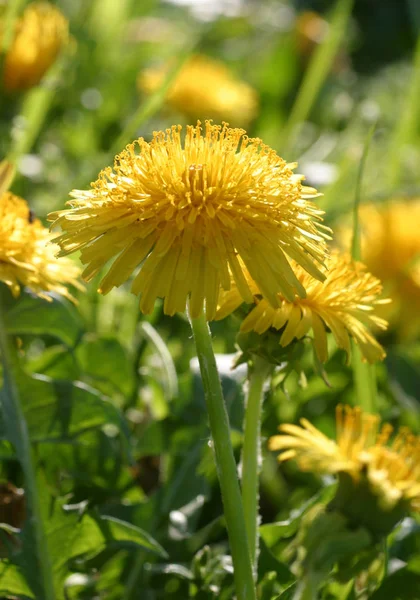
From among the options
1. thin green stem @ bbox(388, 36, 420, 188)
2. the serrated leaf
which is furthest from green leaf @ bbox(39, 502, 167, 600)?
thin green stem @ bbox(388, 36, 420, 188)

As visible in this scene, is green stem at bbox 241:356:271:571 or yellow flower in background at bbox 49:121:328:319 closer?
yellow flower in background at bbox 49:121:328:319

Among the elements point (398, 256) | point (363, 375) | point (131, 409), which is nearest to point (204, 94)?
point (398, 256)

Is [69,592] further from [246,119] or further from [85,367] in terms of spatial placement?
[246,119]

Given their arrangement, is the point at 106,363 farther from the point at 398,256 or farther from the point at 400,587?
the point at 398,256

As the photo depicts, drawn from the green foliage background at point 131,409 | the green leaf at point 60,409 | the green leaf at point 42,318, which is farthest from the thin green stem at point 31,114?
the green leaf at point 60,409

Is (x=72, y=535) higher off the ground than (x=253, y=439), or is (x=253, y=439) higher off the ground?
(x=253, y=439)

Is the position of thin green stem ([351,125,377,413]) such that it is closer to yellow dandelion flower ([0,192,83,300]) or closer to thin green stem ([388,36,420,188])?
yellow dandelion flower ([0,192,83,300])

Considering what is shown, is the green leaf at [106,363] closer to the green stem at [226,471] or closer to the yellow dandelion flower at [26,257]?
the yellow dandelion flower at [26,257]

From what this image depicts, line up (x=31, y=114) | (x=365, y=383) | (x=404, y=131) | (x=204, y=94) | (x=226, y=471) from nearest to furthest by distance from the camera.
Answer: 1. (x=226, y=471)
2. (x=365, y=383)
3. (x=31, y=114)
4. (x=404, y=131)
5. (x=204, y=94)
